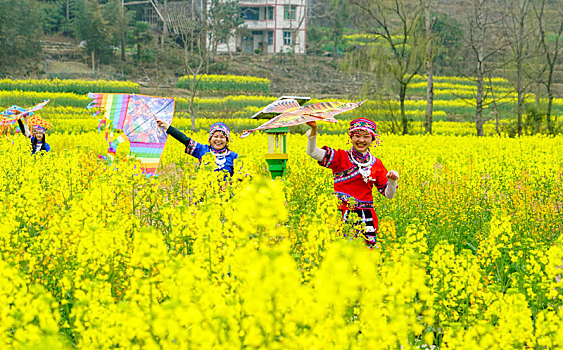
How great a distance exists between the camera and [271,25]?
170ft

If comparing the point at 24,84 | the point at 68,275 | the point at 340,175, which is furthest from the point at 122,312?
the point at 24,84

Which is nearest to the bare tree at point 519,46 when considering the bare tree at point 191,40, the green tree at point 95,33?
the bare tree at point 191,40

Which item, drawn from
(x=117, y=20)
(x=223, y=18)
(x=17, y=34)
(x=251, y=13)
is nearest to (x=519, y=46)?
(x=223, y=18)

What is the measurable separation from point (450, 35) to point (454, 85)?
872 cm

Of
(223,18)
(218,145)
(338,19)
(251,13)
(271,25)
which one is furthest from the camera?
(251,13)

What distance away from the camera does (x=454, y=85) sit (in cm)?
3966

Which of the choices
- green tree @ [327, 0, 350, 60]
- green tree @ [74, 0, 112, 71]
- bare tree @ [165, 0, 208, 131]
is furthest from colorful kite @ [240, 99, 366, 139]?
green tree @ [327, 0, 350, 60]

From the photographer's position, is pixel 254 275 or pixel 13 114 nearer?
pixel 254 275

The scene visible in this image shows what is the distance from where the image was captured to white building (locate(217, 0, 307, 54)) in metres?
51.5

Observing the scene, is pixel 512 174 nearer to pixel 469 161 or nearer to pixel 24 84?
pixel 469 161

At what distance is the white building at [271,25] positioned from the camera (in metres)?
51.5

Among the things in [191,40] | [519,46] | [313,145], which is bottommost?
[313,145]

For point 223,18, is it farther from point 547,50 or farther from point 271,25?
point 547,50

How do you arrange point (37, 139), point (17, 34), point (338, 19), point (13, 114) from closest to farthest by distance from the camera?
point (37, 139), point (13, 114), point (17, 34), point (338, 19)
